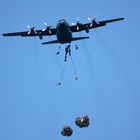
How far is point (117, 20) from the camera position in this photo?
86125 millimetres

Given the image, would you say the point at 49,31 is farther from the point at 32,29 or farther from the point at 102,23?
the point at 102,23

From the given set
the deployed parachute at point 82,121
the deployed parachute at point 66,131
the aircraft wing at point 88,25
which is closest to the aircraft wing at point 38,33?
the aircraft wing at point 88,25

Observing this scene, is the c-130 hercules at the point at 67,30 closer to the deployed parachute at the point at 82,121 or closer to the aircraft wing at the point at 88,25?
the aircraft wing at the point at 88,25

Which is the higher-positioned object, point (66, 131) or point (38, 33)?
point (38, 33)

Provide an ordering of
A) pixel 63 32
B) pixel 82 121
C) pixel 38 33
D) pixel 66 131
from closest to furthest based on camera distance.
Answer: pixel 66 131 → pixel 82 121 → pixel 63 32 → pixel 38 33

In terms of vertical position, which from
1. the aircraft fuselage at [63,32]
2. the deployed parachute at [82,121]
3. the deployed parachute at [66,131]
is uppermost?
the aircraft fuselage at [63,32]

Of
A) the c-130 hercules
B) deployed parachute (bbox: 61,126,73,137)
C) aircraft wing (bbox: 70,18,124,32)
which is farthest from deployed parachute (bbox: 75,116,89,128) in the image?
aircraft wing (bbox: 70,18,124,32)

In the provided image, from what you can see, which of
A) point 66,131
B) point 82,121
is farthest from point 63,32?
point 66,131

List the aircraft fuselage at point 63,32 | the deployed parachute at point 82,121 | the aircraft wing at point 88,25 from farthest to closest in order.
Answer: the aircraft wing at point 88,25 < the aircraft fuselage at point 63,32 < the deployed parachute at point 82,121

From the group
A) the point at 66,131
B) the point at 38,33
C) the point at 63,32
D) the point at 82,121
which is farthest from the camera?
the point at 38,33

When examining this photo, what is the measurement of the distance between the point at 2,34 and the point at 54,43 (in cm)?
1487

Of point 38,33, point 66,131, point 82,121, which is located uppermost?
point 38,33

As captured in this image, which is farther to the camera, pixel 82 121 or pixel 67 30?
pixel 67 30

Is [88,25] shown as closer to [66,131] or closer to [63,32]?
[63,32]
